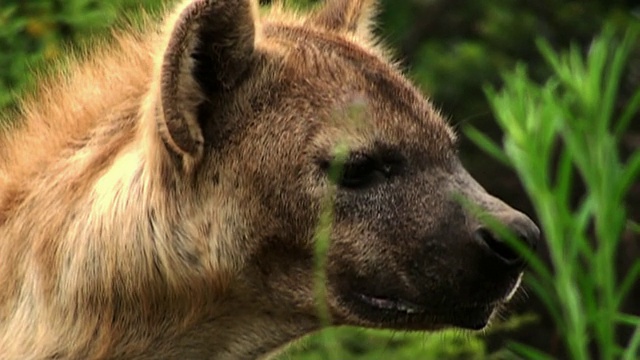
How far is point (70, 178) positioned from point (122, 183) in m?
0.11

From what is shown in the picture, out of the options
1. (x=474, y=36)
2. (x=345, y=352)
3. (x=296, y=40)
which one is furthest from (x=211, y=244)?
(x=474, y=36)

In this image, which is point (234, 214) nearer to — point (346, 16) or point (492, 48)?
point (346, 16)

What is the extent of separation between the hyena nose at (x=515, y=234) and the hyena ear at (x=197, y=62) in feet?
1.74

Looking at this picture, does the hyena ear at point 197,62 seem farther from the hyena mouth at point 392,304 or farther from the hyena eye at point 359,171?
the hyena mouth at point 392,304

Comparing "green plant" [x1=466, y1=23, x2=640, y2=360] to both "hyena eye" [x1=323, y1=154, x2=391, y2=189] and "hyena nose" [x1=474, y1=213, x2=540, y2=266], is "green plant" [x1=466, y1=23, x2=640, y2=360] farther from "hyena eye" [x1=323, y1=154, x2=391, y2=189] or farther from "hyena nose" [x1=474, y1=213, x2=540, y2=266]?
"hyena eye" [x1=323, y1=154, x2=391, y2=189]

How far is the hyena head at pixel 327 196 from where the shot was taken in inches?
124

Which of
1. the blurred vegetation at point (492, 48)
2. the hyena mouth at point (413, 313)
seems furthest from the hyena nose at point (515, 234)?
the blurred vegetation at point (492, 48)

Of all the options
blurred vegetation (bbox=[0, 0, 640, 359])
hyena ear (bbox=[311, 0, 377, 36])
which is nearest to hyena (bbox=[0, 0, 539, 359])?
hyena ear (bbox=[311, 0, 377, 36])

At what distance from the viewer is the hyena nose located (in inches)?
120

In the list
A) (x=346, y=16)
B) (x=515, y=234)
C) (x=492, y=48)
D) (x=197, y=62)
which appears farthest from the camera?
(x=492, y=48)

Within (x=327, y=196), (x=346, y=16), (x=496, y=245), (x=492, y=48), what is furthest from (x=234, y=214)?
(x=492, y=48)

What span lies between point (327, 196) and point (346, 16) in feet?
2.00

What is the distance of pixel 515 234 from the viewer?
304 centimetres

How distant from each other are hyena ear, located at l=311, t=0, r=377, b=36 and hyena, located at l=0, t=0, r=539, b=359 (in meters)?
0.33
